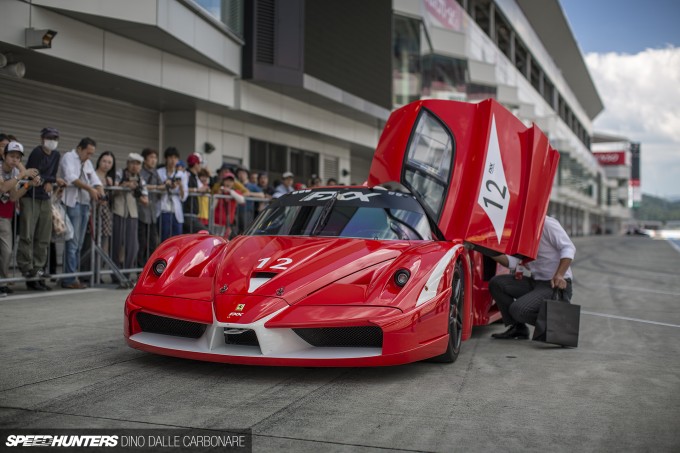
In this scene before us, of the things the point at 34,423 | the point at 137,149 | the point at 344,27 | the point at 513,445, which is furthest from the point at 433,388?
the point at 344,27

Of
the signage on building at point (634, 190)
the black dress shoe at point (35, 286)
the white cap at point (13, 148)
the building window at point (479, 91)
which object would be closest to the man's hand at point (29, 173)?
the white cap at point (13, 148)

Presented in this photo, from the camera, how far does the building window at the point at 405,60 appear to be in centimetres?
2370

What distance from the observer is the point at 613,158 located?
135 metres

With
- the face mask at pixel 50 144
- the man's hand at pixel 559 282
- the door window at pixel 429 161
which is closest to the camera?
the man's hand at pixel 559 282

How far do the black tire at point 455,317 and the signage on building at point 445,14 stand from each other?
25.6 m

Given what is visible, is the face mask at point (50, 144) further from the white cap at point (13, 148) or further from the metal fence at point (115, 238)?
the metal fence at point (115, 238)

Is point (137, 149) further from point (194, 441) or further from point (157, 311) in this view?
point (194, 441)

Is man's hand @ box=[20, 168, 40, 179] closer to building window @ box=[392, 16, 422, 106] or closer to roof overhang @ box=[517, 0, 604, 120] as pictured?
building window @ box=[392, 16, 422, 106]

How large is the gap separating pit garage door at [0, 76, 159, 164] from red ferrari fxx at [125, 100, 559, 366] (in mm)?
8790

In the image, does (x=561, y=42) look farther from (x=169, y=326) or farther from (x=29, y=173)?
(x=169, y=326)

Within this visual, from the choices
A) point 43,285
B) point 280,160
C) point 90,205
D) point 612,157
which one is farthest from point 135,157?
point 612,157

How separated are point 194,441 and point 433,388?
174 centimetres

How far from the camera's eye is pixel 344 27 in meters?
19.8

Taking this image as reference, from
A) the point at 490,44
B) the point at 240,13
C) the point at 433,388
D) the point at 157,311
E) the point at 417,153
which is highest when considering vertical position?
the point at 490,44
